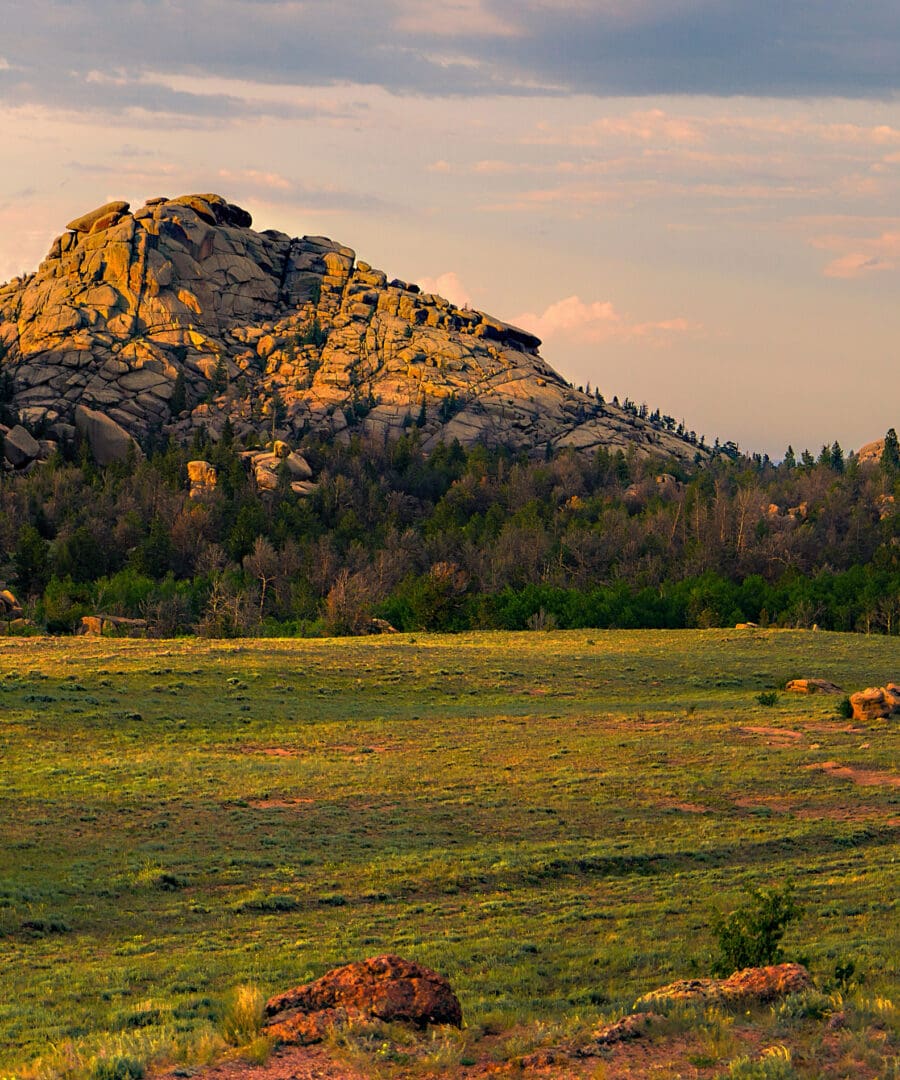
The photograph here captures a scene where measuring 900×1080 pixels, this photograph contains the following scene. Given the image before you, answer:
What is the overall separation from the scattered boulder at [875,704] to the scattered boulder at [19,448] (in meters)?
133

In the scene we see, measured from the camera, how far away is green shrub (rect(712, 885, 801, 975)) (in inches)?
555

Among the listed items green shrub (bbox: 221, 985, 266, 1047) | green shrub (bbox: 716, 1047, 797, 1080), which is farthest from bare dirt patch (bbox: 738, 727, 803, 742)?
green shrub (bbox: 221, 985, 266, 1047)

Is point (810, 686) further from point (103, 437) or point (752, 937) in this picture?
point (103, 437)

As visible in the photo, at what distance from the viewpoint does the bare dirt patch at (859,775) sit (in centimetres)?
2978

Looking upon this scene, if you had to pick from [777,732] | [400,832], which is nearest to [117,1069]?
[400,832]

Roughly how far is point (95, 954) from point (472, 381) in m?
187

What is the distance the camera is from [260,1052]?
34.1 feet

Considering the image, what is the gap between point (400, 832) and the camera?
931 inches

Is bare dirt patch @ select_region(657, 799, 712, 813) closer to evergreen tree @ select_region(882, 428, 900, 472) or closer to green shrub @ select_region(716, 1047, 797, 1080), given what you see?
green shrub @ select_region(716, 1047, 797, 1080)

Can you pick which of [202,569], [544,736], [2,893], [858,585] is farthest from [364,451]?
[2,893]

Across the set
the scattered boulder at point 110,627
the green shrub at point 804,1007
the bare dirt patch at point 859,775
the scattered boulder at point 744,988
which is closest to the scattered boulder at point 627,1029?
the scattered boulder at point 744,988

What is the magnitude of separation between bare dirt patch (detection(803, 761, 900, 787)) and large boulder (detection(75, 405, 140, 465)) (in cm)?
14088

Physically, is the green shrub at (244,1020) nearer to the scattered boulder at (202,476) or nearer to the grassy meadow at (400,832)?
the grassy meadow at (400,832)

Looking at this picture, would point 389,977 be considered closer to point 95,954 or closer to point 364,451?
point 95,954
